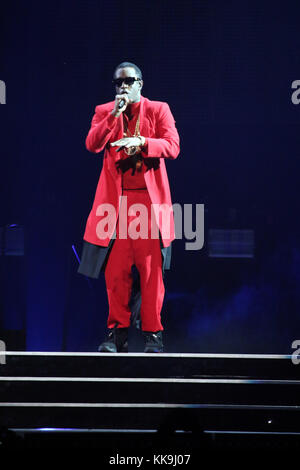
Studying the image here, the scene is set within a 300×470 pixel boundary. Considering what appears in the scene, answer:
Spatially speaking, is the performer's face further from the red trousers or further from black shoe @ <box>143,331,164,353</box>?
black shoe @ <box>143,331,164,353</box>

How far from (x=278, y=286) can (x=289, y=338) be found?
338mm

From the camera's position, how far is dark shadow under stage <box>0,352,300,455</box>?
3121 millimetres

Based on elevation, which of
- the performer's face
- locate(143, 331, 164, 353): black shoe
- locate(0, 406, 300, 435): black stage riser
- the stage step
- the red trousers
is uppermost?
the performer's face

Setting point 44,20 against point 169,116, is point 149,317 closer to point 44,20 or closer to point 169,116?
point 169,116

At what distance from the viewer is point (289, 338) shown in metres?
3.72

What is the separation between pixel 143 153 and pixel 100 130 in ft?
0.96

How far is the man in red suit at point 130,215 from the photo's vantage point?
3512 millimetres

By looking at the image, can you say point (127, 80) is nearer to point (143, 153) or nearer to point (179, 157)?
point (143, 153)

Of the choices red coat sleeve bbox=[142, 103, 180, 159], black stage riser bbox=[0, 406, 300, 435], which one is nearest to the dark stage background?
red coat sleeve bbox=[142, 103, 180, 159]

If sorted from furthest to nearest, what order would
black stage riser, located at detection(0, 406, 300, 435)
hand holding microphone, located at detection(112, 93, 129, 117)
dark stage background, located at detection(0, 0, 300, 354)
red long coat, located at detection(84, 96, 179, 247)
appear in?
dark stage background, located at detection(0, 0, 300, 354), red long coat, located at detection(84, 96, 179, 247), hand holding microphone, located at detection(112, 93, 129, 117), black stage riser, located at detection(0, 406, 300, 435)

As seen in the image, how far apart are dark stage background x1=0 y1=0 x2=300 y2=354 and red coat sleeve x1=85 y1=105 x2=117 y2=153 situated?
0.24 m

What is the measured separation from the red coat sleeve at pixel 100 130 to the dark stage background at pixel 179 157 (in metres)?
0.24
